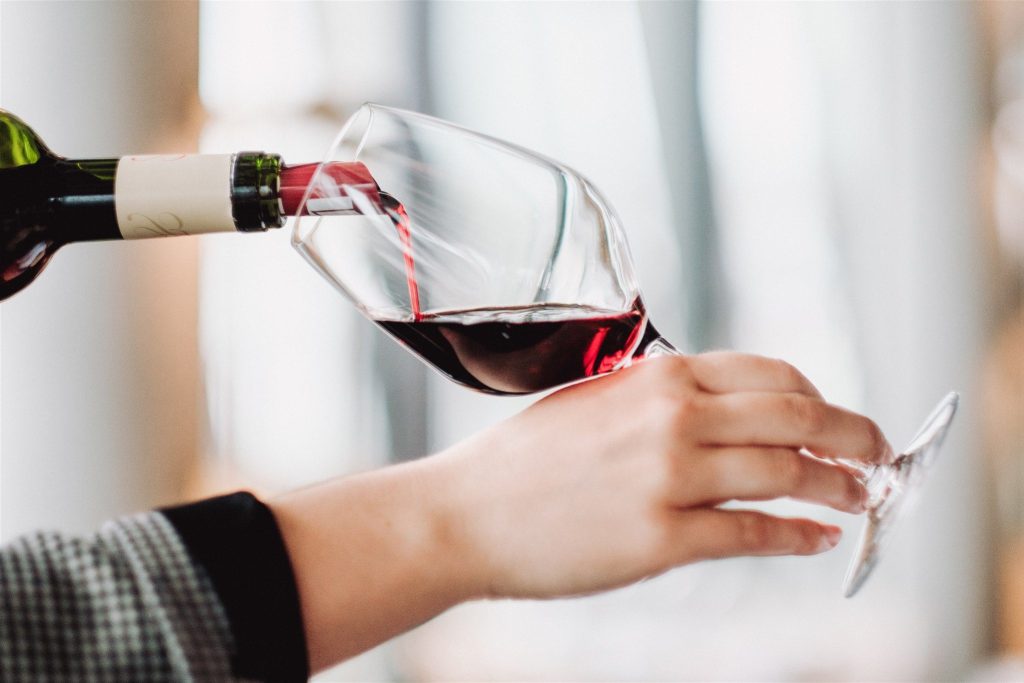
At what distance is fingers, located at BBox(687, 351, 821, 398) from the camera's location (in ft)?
1.68

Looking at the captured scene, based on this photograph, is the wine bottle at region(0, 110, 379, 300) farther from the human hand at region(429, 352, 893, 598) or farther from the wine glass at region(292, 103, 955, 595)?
the human hand at region(429, 352, 893, 598)

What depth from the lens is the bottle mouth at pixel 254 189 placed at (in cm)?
53

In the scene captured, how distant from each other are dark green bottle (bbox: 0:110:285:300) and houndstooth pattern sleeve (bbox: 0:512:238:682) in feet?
0.61

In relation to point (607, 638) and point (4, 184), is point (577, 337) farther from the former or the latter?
point (607, 638)

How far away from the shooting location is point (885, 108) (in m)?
2.22

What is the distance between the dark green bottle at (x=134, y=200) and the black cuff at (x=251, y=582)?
0.54 feet

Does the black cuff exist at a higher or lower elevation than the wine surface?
lower

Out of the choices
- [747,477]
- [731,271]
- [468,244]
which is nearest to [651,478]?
[747,477]

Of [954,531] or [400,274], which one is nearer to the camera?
[400,274]

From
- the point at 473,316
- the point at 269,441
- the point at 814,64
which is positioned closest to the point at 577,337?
the point at 473,316

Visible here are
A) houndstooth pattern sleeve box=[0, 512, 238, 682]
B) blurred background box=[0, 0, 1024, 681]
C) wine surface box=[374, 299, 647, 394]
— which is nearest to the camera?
houndstooth pattern sleeve box=[0, 512, 238, 682]

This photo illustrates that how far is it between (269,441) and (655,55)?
1.27m

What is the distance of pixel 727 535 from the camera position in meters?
0.49

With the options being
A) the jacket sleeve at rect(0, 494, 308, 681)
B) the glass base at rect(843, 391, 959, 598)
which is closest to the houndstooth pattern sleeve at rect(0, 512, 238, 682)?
the jacket sleeve at rect(0, 494, 308, 681)
